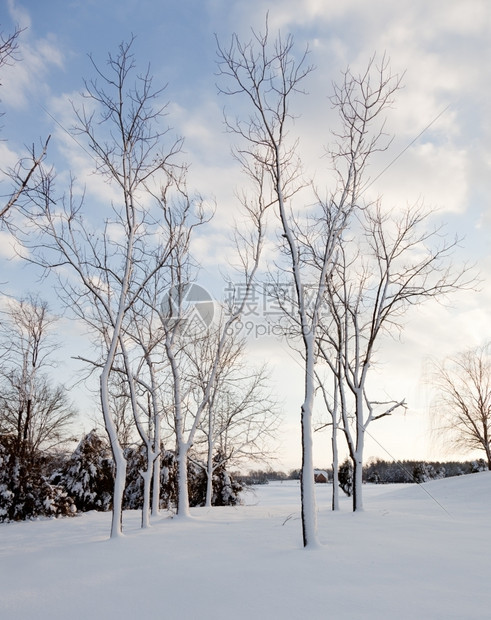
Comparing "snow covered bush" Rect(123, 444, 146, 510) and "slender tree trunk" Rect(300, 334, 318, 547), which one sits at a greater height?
"slender tree trunk" Rect(300, 334, 318, 547)

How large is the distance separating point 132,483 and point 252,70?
23.4m

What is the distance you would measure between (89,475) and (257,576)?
20.7 m

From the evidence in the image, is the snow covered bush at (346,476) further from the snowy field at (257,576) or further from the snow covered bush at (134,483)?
the snowy field at (257,576)

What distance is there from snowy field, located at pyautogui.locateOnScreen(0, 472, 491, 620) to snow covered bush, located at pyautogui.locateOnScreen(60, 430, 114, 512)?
15491 mm

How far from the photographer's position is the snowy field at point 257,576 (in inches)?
163

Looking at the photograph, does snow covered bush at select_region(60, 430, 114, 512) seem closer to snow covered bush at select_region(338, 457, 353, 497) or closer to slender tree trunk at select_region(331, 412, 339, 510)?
slender tree trunk at select_region(331, 412, 339, 510)

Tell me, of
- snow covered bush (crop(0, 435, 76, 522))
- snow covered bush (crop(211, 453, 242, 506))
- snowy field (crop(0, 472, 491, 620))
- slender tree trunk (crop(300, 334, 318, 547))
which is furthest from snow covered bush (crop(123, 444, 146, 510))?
slender tree trunk (crop(300, 334, 318, 547))

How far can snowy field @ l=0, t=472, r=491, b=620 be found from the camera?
13.5 ft

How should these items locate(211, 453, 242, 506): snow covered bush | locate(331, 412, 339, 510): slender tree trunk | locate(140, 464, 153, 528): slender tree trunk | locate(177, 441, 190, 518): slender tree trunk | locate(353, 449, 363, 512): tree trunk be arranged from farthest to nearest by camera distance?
locate(211, 453, 242, 506): snow covered bush → locate(331, 412, 339, 510): slender tree trunk → locate(353, 449, 363, 512): tree trunk → locate(177, 441, 190, 518): slender tree trunk → locate(140, 464, 153, 528): slender tree trunk

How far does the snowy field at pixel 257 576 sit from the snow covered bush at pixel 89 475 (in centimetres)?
1549

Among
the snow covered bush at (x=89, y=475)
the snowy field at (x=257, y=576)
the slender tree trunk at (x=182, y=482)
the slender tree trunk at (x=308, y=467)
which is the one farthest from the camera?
the snow covered bush at (x=89, y=475)

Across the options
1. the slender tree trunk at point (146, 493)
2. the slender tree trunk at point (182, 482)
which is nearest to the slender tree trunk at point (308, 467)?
the slender tree trunk at point (146, 493)

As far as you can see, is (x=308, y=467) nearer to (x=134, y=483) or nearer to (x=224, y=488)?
(x=224, y=488)

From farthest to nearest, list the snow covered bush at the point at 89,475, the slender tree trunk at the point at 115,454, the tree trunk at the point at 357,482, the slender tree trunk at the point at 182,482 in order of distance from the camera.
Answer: the snow covered bush at the point at 89,475 → the tree trunk at the point at 357,482 → the slender tree trunk at the point at 182,482 → the slender tree trunk at the point at 115,454
